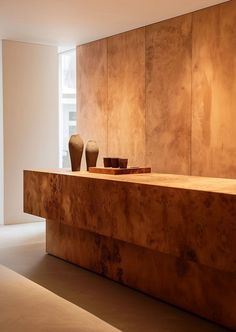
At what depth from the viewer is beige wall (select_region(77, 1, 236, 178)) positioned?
4.29 m

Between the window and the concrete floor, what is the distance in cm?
295

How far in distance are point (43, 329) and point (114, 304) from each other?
21.6 inches

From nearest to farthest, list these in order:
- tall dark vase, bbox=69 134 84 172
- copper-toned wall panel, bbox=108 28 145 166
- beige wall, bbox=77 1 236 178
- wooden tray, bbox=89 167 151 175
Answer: wooden tray, bbox=89 167 151 175
tall dark vase, bbox=69 134 84 172
beige wall, bbox=77 1 236 178
copper-toned wall panel, bbox=108 28 145 166

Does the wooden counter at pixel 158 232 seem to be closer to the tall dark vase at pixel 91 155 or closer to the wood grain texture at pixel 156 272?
the wood grain texture at pixel 156 272

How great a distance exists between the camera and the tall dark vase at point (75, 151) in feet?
13.6

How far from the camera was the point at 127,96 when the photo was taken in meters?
5.45

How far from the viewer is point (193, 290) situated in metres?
2.83

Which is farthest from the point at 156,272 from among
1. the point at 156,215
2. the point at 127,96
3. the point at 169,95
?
the point at 127,96

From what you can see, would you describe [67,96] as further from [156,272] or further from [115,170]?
[156,272]

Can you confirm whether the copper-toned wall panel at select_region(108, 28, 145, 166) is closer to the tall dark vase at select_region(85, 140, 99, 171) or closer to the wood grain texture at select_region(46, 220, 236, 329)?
the tall dark vase at select_region(85, 140, 99, 171)

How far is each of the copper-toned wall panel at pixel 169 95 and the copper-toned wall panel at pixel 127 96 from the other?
12 cm

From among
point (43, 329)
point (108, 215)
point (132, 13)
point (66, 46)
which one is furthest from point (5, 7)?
point (43, 329)

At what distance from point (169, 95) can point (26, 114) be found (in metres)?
2.03

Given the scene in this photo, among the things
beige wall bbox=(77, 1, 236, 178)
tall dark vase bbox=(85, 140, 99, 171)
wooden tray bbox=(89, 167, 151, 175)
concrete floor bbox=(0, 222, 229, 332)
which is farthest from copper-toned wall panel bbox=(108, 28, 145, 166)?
concrete floor bbox=(0, 222, 229, 332)
